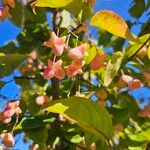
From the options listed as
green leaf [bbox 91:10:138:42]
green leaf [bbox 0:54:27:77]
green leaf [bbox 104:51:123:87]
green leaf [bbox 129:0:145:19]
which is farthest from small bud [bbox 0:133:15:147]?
green leaf [bbox 129:0:145:19]

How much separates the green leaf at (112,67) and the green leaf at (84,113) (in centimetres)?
11

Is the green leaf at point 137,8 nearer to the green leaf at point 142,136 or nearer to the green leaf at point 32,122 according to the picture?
the green leaf at point 142,136

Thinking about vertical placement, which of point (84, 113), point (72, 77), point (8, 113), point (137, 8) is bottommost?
point (84, 113)

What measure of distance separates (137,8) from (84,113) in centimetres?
84

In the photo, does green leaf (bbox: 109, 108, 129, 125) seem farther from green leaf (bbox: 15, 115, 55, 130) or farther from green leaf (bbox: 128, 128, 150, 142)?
green leaf (bbox: 15, 115, 55, 130)

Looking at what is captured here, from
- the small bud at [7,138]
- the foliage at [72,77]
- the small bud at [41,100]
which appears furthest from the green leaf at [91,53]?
the small bud at [7,138]

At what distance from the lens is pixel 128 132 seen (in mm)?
1476

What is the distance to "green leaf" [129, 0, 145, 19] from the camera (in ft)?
5.32

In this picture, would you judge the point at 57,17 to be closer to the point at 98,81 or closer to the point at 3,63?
the point at 98,81

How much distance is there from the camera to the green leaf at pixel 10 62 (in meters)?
1.01

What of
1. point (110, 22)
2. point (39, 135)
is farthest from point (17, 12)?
point (110, 22)

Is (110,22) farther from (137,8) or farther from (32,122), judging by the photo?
(137,8)

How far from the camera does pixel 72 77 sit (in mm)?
1240

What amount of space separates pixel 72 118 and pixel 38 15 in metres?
0.57
